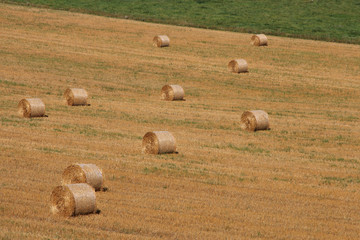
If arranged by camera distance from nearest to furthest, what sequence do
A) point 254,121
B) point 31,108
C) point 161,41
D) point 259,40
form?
point 31,108 → point 254,121 → point 161,41 → point 259,40

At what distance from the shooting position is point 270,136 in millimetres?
27828

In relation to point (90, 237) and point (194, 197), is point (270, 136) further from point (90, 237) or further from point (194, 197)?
point (90, 237)

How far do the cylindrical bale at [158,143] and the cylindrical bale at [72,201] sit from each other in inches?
293

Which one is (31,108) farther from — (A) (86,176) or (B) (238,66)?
(B) (238,66)

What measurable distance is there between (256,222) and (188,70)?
1169 inches

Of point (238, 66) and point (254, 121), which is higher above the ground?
point (238, 66)

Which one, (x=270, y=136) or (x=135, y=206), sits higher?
(x=270, y=136)

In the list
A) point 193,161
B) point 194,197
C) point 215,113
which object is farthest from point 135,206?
point 215,113

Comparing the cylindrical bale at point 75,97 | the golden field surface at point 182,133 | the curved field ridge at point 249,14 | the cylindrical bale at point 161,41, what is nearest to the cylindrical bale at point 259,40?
the golden field surface at point 182,133

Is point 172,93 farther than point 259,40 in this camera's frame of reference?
No

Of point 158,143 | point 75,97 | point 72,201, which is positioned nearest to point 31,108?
point 75,97

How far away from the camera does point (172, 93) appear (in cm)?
3531

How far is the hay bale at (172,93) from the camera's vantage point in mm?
35375

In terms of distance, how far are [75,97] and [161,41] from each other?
68.3 ft
